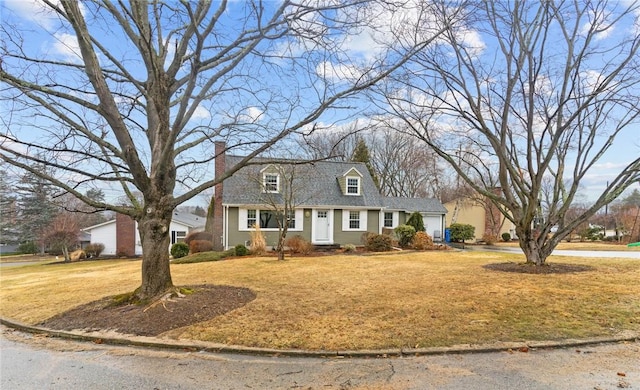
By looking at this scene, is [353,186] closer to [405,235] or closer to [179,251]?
[405,235]

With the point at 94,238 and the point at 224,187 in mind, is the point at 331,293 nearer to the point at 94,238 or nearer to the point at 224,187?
the point at 224,187

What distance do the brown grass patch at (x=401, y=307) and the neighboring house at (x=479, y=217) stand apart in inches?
939

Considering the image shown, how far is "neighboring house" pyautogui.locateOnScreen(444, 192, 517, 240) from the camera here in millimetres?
33853

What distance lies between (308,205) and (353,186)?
138 inches

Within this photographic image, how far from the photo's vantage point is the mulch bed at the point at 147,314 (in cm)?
569

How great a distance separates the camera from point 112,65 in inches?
311

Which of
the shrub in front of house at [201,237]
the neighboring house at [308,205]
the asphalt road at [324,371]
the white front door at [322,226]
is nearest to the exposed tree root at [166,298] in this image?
the asphalt road at [324,371]

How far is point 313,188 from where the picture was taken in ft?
74.6

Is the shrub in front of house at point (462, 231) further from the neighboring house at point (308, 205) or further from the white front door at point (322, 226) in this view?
the white front door at point (322, 226)

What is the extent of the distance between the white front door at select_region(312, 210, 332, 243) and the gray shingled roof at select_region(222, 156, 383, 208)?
68 cm

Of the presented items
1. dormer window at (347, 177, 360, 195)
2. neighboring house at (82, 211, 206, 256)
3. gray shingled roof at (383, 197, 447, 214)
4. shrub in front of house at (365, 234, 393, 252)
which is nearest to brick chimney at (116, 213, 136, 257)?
neighboring house at (82, 211, 206, 256)

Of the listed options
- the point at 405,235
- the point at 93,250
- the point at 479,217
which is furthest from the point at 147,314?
the point at 479,217

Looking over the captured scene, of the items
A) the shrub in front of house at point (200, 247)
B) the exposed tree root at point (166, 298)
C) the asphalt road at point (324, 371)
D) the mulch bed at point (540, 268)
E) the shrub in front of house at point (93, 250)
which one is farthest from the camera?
the shrub in front of house at point (93, 250)

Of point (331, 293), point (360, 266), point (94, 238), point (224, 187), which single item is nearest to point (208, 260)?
point (224, 187)
